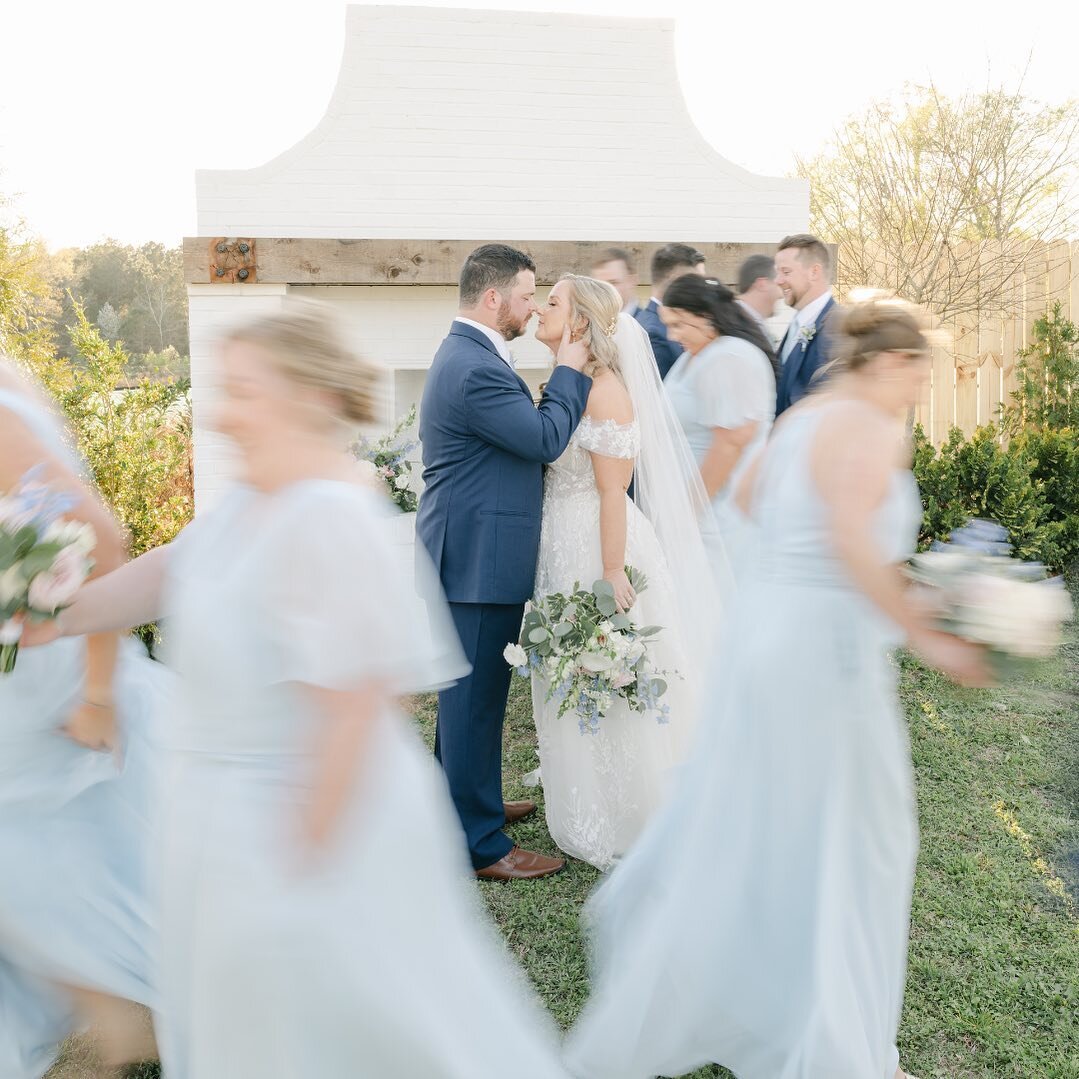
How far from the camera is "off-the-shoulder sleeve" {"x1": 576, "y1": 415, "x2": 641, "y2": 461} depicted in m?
3.91

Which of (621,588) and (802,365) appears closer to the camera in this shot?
(621,588)

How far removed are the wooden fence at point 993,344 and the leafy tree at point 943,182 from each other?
35 centimetres

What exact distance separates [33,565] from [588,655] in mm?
2245

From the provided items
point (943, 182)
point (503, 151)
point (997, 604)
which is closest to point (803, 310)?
point (503, 151)

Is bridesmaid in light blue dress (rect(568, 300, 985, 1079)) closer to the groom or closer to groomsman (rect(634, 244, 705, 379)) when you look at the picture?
the groom

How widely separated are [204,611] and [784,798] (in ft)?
4.91

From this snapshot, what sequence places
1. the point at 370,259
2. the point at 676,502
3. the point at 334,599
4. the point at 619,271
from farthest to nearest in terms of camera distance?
1. the point at 370,259
2. the point at 619,271
3. the point at 676,502
4. the point at 334,599

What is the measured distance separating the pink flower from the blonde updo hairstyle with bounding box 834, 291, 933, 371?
176cm

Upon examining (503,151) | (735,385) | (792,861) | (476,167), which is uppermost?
(503,151)

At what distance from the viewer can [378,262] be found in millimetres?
7395

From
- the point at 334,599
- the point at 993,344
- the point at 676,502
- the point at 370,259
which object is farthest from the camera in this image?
the point at 993,344

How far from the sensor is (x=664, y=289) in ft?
18.1

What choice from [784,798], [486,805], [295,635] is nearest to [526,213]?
[486,805]

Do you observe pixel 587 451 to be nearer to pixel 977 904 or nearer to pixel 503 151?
pixel 977 904
